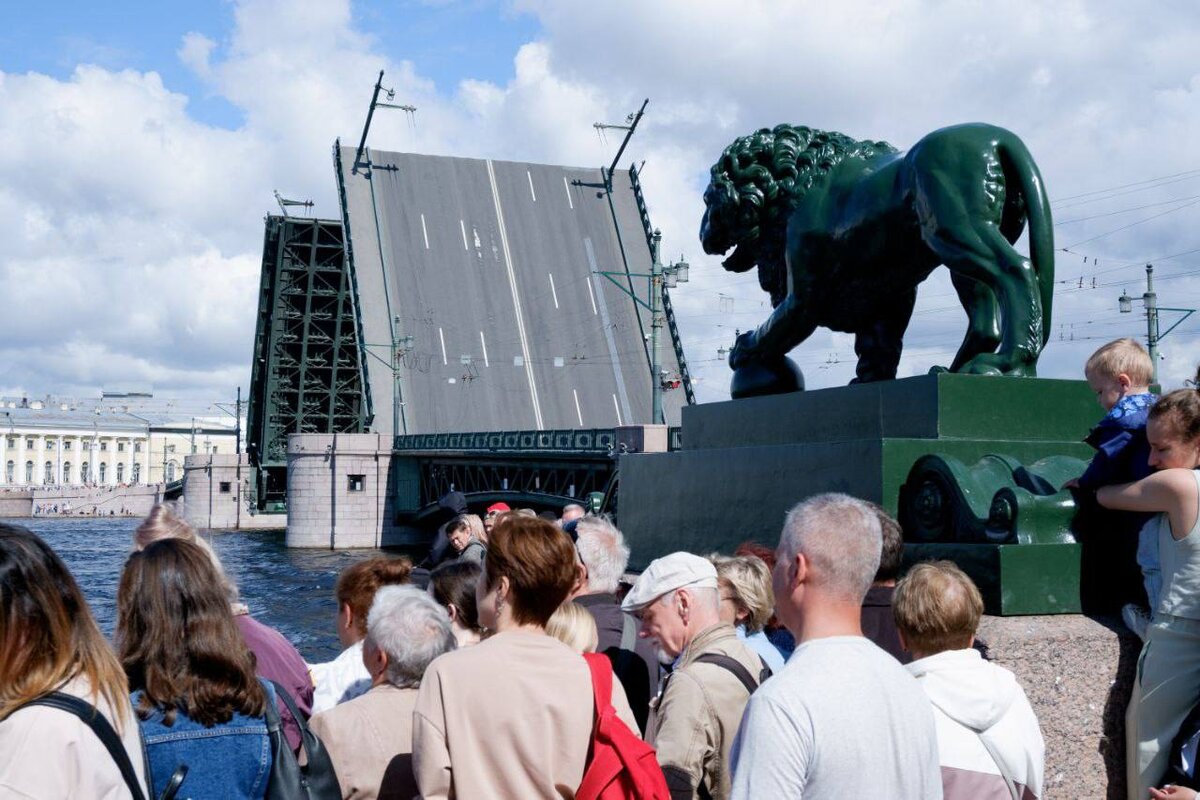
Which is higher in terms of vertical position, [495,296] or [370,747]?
[495,296]

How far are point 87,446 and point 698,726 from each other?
3542 inches

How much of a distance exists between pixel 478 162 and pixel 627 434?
1211 cm

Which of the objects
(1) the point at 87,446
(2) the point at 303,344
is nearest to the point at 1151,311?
(2) the point at 303,344

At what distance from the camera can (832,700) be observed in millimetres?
1472

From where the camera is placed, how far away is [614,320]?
30.7 metres

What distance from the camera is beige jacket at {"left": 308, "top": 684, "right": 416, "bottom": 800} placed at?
2.21 meters

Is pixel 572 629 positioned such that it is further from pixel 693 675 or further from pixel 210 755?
pixel 210 755

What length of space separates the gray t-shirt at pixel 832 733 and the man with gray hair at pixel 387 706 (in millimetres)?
879

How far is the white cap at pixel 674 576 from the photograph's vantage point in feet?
7.79

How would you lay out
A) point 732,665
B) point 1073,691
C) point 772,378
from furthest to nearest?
point 772,378
point 1073,691
point 732,665

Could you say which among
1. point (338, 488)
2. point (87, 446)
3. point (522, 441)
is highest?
point (87, 446)

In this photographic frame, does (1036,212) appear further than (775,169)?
No

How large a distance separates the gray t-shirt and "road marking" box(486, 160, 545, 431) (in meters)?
28.8

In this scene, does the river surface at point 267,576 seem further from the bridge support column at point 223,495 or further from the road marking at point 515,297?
the road marking at point 515,297
